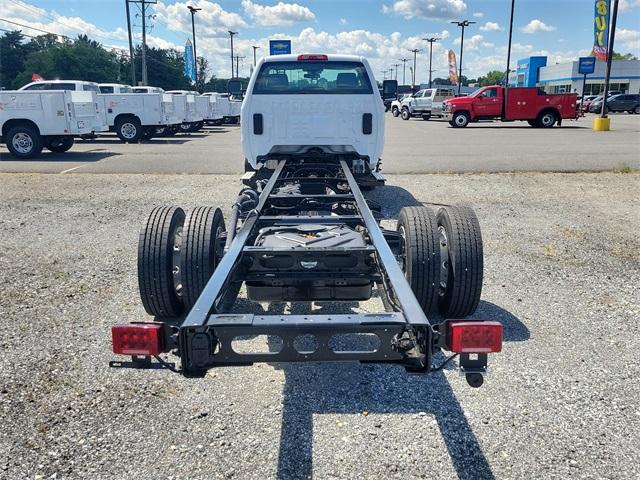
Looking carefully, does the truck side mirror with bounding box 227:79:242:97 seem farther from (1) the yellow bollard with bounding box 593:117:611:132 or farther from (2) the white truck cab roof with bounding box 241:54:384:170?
(1) the yellow bollard with bounding box 593:117:611:132

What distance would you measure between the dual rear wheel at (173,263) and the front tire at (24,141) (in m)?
12.2

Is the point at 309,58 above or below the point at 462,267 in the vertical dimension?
above

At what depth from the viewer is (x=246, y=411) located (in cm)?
309

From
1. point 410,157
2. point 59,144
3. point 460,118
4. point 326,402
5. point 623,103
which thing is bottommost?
point 326,402

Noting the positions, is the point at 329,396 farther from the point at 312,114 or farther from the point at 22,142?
the point at 22,142

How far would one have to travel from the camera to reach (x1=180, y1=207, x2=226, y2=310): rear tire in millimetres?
3816

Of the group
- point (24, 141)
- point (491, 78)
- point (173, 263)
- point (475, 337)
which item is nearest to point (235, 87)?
point (173, 263)

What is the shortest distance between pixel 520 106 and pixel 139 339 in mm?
30755

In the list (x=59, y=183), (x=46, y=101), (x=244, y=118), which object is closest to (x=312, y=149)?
(x=244, y=118)

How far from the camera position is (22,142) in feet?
47.1

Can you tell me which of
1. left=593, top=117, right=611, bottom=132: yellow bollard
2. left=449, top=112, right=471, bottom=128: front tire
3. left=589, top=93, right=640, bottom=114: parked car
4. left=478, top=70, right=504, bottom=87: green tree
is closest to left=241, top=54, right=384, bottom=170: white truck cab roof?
left=593, top=117, right=611, bottom=132: yellow bollard

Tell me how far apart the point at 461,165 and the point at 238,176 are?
209 inches

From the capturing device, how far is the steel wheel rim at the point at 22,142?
14.3 metres

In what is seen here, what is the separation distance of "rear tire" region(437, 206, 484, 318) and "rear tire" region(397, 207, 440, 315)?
0.09 meters
